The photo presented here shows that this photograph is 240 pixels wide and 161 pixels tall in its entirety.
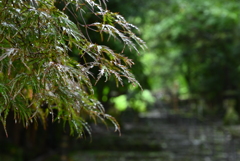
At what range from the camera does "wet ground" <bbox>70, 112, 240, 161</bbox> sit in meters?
13.4

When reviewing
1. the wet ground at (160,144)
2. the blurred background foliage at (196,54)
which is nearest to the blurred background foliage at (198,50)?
the blurred background foliage at (196,54)

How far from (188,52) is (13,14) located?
53.4ft

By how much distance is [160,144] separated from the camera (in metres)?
15.2

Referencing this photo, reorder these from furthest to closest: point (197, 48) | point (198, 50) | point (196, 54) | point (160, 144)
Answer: point (196, 54) → point (198, 50) → point (197, 48) → point (160, 144)

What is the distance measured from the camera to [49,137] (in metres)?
14.7

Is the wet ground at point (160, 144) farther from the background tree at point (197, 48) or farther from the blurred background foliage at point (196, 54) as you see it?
the background tree at point (197, 48)

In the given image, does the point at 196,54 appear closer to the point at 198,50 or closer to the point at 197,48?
the point at 198,50

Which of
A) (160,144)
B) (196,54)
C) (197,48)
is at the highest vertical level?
(197,48)

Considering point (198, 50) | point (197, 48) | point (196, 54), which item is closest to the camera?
point (197, 48)

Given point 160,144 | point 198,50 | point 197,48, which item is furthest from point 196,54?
point 160,144

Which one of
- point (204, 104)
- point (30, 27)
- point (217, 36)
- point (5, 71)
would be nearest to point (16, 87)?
point (5, 71)

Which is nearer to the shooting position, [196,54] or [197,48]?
[197,48]

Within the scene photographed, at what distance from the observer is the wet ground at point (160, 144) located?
1337 centimetres

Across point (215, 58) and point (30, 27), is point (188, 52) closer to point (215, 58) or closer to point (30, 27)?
point (215, 58)
